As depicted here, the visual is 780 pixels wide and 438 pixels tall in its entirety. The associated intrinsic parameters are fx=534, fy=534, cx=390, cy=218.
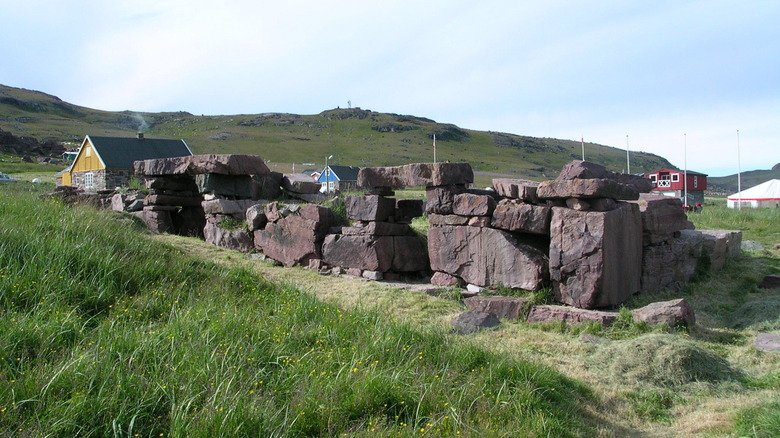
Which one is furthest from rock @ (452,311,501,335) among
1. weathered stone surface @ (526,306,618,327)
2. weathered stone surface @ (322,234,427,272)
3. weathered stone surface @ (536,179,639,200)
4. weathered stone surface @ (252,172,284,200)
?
weathered stone surface @ (252,172,284,200)

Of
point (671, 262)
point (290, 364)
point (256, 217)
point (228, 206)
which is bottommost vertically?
point (290, 364)

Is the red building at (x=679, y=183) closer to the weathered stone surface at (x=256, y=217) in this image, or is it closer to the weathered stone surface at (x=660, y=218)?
the weathered stone surface at (x=660, y=218)

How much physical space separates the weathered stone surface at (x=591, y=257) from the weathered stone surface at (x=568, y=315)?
30cm

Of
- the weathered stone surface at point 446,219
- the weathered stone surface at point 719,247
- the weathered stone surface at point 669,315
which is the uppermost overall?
the weathered stone surface at point 446,219

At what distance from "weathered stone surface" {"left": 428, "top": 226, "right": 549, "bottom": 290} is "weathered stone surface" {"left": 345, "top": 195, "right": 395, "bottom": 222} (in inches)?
49.4

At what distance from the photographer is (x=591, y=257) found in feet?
27.1

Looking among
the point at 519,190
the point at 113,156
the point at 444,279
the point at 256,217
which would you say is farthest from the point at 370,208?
the point at 113,156

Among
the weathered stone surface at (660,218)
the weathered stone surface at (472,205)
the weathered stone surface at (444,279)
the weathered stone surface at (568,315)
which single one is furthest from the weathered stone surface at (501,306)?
the weathered stone surface at (660,218)

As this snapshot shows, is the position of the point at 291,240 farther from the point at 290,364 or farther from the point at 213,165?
the point at 290,364

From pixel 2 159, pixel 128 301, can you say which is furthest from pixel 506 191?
pixel 2 159

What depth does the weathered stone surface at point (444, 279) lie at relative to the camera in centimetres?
1010

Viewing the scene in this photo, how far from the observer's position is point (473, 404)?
451cm

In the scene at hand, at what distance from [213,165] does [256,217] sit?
78.5 inches

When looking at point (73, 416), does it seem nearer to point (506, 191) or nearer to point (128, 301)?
point (128, 301)
